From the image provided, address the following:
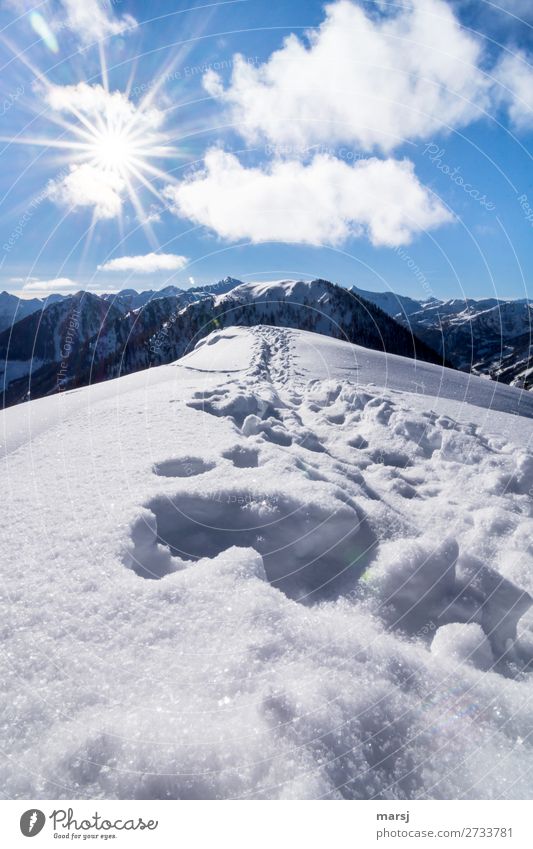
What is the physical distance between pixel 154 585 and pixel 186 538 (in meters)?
0.95

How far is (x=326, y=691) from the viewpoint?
6.98ft

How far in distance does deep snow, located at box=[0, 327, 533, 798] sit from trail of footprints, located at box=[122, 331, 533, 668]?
0.9 inches

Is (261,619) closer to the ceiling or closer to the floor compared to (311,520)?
closer to the floor

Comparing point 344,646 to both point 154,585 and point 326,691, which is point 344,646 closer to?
point 326,691
